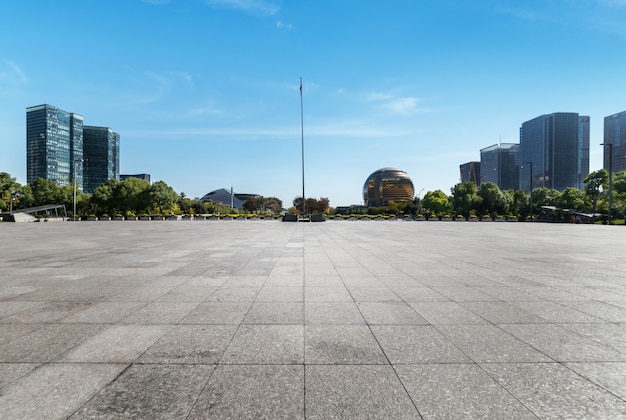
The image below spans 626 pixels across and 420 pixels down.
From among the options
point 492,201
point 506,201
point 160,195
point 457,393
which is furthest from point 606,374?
point 506,201

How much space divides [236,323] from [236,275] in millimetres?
3861

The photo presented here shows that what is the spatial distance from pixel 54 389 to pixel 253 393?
190 cm

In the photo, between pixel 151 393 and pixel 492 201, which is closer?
pixel 151 393

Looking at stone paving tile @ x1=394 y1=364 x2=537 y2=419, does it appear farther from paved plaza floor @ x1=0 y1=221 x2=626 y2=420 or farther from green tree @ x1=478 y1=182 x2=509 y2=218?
green tree @ x1=478 y1=182 x2=509 y2=218

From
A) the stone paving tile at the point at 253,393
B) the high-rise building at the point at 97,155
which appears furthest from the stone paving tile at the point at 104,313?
the high-rise building at the point at 97,155

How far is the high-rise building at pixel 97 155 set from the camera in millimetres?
151875

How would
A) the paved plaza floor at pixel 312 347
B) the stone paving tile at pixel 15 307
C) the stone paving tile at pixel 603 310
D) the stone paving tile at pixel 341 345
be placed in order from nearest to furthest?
the paved plaza floor at pixel 312 347, the stone paving tile at pixel 341 345, the stone paving tile at pixel 603 310, the stone paving tile at pixel 15 307

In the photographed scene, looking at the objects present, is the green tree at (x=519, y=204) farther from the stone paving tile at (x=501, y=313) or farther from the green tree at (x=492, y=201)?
the stone paving tile at (x=501, y=313)

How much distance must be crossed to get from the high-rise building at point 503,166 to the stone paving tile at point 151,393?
191 metres

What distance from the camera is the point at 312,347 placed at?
4.02 meters

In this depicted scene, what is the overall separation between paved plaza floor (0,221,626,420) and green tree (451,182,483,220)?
3094 inches

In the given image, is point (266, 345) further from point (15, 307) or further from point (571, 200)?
point (571, 200)

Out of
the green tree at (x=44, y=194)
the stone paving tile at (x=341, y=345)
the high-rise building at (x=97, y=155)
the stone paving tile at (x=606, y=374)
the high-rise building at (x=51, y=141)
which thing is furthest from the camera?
the high-rise building at (x=97, y=155)

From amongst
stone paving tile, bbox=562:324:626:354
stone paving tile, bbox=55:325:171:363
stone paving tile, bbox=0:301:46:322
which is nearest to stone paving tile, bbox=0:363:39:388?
stone paving tile, bbox=55:325:171:363
